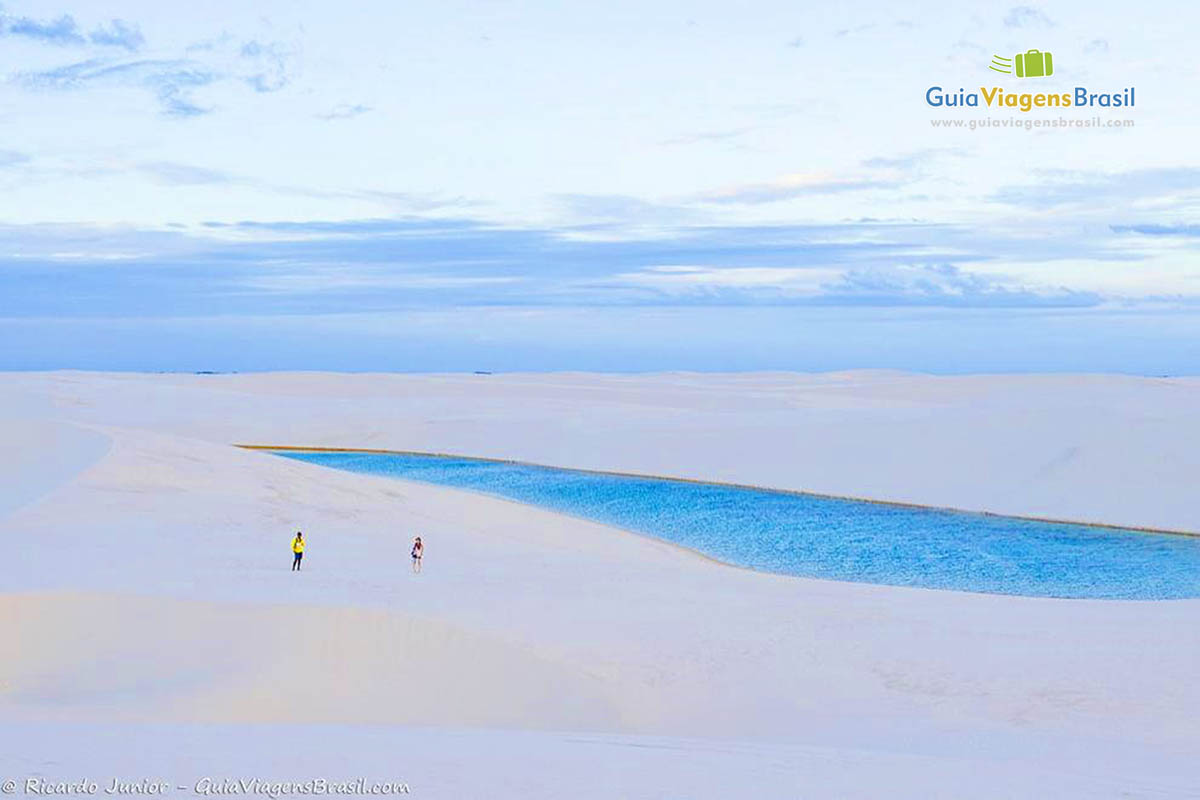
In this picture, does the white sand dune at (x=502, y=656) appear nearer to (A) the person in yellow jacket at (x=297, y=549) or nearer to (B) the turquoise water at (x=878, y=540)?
(A) the person in yellow jacket at (x=297, y=549)

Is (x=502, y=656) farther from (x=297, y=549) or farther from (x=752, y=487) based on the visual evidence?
(x=752, y=487)

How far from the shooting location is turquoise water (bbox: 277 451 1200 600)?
74.8ft

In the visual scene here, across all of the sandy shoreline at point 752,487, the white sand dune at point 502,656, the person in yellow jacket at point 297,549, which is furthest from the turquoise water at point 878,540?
the person in yellow jacket at point 297,549

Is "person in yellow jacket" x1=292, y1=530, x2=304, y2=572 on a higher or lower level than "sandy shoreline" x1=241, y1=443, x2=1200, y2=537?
higher

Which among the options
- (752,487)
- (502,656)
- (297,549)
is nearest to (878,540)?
(752,487)

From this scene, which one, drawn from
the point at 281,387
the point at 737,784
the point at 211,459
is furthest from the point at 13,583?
the point at 281,387

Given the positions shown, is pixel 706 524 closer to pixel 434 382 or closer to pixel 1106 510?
pixel 1106 510

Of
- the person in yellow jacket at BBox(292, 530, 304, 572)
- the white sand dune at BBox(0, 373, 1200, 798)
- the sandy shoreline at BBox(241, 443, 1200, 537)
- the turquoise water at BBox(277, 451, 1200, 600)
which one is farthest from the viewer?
the sandy shoreline at BBox(241, 443, 1200, 537)

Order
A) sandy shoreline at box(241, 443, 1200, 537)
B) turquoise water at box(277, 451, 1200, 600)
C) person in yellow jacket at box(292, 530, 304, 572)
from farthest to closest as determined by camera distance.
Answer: sandy shoreline at box(241, 443, 1200, 537) < turquoise water at box(277, 451, 1200, 600) < person in yellow jacket at box(292, 530, 304, 572)

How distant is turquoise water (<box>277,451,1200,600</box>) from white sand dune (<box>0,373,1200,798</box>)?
8.14 ft

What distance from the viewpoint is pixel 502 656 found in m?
12.5

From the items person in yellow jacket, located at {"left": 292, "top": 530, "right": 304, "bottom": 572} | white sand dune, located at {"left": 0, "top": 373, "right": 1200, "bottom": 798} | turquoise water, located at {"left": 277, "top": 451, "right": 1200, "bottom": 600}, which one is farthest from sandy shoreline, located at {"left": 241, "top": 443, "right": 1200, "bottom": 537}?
person in yellow jacket, located at {"left": 292, "top": 530, "right": 304, "bottom": 572}

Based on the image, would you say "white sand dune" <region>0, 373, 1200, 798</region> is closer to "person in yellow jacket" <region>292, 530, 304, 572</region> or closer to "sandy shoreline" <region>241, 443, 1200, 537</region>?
"person in yellow jacket" <region>292, 530, 304, 572</region>

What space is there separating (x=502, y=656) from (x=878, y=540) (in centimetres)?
1652
